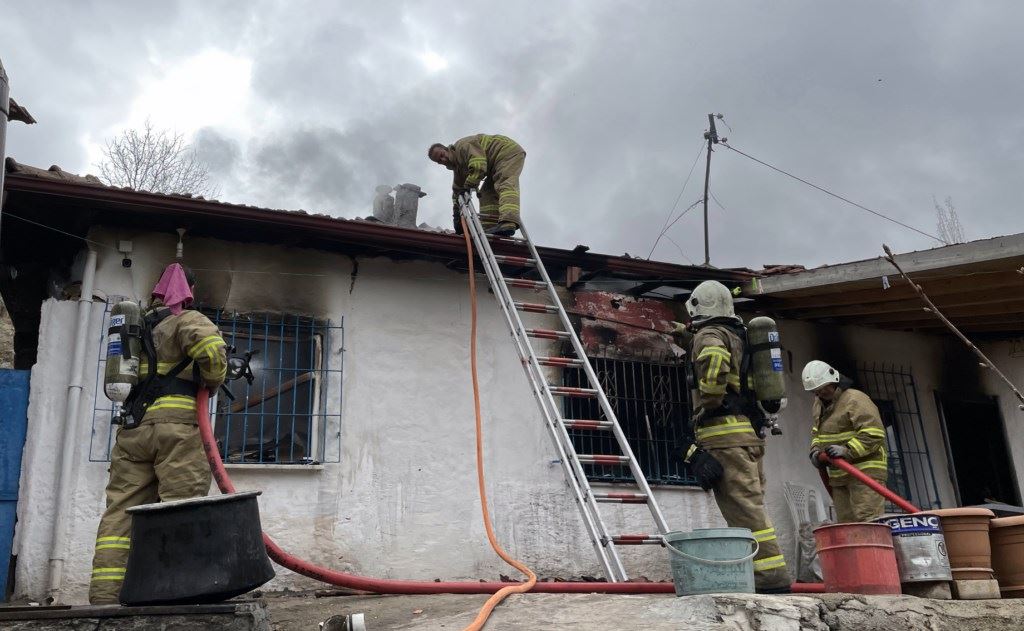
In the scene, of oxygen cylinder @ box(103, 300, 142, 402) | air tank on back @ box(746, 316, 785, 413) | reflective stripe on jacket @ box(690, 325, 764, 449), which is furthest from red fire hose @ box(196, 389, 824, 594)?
air tank on back @ box(746, 316, 785, 413)

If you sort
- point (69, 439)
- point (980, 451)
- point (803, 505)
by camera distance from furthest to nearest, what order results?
point (980, 451) → point (803, 505) → point (69, 439)

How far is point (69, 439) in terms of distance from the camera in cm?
569

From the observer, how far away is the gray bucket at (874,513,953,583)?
4.57m

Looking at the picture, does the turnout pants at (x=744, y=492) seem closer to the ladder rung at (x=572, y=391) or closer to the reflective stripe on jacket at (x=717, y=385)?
the reflective stripe on jacket at (x=717, y=385)

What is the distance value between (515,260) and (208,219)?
230cm

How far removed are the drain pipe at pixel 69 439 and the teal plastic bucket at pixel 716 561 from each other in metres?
3.91

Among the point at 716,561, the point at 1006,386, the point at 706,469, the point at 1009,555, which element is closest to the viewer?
the point at 716,561

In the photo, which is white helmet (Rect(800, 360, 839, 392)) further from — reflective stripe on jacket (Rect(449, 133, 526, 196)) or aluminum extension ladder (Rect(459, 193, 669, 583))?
reflective stripe on jacket (Rect(449, 133, 526, 196))

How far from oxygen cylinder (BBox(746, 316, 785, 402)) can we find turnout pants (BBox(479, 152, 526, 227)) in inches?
93.4

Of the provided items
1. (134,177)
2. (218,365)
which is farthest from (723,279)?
(134,177)

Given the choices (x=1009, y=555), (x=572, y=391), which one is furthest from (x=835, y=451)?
(x=572, y=391)

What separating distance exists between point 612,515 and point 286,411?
2669 millimetres

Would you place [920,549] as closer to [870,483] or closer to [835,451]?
[870,483]

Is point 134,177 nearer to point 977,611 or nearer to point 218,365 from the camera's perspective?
point 218,365
